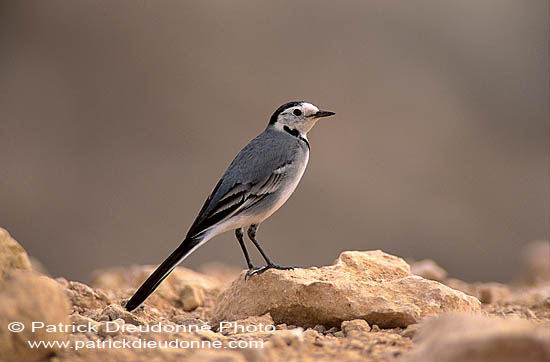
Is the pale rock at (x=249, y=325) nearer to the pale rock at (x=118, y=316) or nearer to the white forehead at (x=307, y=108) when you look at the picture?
the pale rock at (x=118, y=316)

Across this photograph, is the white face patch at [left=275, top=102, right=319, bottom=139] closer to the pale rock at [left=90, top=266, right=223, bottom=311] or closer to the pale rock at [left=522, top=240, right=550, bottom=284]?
the pale rock at [left=90, top=266, right=223, bottom=311]

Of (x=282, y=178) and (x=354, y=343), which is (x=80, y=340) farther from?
(x=282, y=178)

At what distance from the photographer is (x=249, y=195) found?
5113 mm

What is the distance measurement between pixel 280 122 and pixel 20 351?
3.44 m

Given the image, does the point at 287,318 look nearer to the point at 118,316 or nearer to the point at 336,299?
the point at 336,299

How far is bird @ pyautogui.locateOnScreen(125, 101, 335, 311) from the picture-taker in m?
4.79

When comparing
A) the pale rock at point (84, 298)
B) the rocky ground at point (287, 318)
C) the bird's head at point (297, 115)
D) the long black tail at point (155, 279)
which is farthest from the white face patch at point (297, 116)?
the pale rock at point (84, 298)

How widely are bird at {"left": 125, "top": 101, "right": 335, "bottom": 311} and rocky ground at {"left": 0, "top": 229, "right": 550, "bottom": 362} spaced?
1.25 feet

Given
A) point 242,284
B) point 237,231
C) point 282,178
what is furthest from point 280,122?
point 242,284

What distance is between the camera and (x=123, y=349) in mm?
3309

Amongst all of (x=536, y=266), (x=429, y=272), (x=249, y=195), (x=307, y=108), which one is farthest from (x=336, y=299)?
(x=536, y=266)

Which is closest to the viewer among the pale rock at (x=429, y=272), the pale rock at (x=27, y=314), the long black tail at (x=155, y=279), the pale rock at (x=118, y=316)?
the pale rock at (x=27, y=314)

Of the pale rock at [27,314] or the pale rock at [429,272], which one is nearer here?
the pale rock at [27,314]

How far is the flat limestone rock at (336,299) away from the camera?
434 cm
